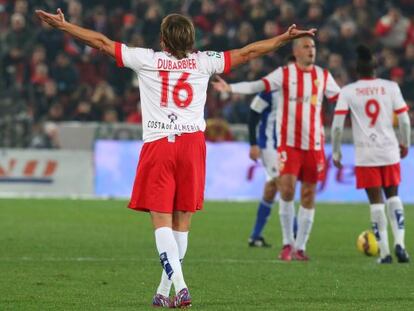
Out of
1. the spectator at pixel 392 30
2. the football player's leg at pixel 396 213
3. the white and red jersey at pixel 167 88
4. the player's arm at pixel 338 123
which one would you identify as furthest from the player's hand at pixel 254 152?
the spectator at pixel 392 30

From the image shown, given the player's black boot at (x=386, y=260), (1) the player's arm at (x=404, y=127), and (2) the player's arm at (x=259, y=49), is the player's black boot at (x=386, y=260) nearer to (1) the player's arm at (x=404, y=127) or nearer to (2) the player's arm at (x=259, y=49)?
(1) the player's arm at (x=404, y=127)

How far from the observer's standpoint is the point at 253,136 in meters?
14.5

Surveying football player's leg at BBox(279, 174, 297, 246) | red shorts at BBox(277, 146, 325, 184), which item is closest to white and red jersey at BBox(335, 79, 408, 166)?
red shorts at BBox(277, 146, 325, 184)

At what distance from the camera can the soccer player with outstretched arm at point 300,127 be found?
13266mm

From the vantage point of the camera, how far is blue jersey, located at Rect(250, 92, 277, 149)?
48.1 ft

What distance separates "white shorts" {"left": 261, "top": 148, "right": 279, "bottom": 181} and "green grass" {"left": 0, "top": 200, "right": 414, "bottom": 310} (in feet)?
2.96

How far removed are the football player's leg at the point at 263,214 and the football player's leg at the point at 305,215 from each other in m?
1.59

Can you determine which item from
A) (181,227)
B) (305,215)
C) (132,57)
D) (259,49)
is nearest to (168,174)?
(181,227)

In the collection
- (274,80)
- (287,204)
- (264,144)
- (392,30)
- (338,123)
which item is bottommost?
(287,204)

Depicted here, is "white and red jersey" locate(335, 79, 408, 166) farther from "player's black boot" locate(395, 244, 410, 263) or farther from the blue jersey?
the blue jersey

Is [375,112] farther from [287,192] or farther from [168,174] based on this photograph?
[168,174]

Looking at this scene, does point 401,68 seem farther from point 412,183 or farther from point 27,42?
point 27,42

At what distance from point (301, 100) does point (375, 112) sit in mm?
901

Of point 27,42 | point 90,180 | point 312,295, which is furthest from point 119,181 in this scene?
point 312,295
